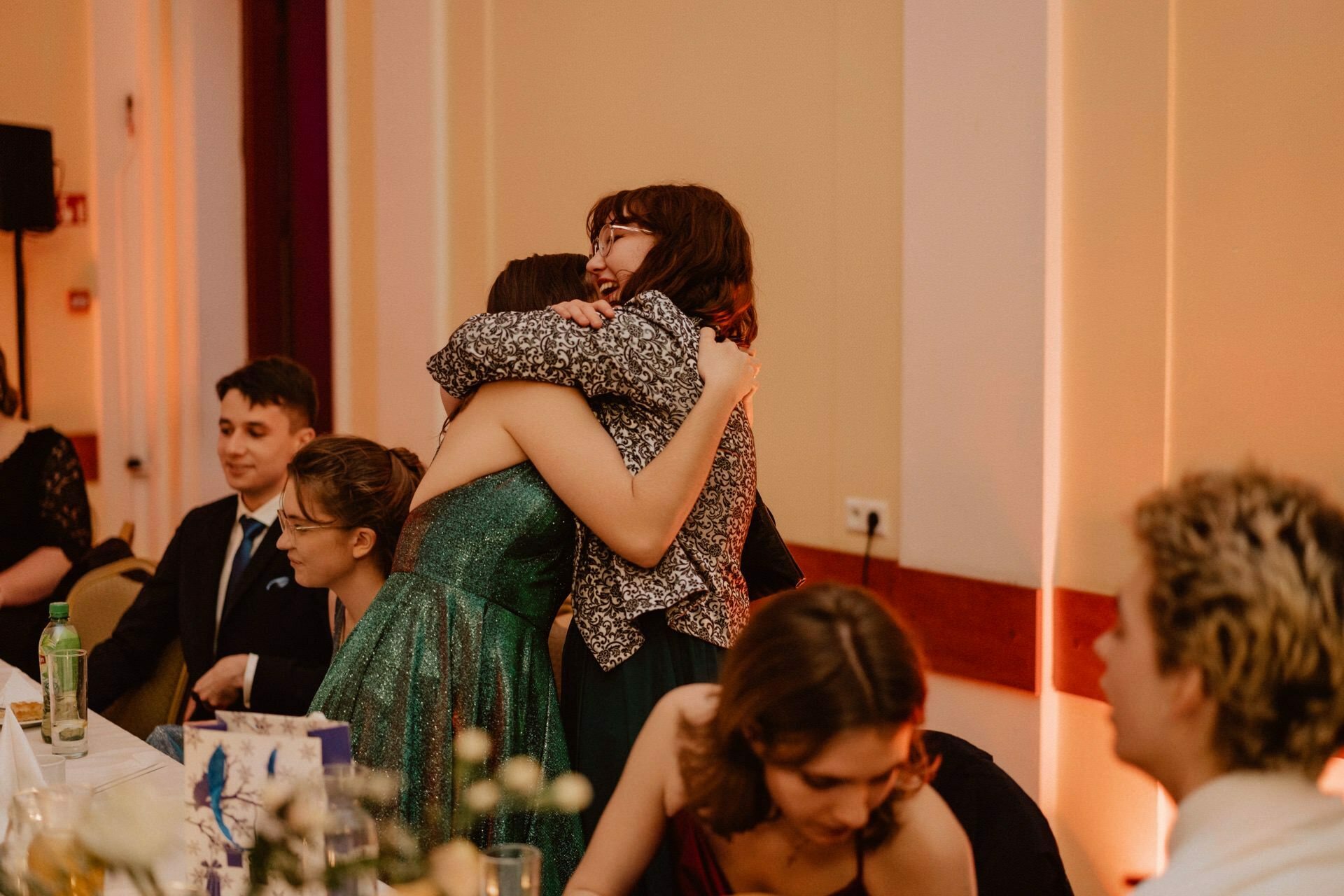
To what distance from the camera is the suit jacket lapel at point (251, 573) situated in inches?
107

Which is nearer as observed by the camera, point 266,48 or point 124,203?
point 266,48

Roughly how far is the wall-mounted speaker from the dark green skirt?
4.50 meters

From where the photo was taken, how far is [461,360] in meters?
1.88

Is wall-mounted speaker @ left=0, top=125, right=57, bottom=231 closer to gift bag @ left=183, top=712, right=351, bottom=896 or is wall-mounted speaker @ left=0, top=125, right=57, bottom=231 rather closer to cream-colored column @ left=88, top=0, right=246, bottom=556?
cream-colored column @ left=88, top=0, right=246, bottom=556

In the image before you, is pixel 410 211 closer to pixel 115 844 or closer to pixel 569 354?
pixel 569 354

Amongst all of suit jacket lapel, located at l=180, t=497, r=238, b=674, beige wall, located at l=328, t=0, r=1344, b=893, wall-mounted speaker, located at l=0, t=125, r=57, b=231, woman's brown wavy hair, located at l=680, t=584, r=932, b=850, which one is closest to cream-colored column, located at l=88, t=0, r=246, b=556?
wall-mounted speaker, located at l=0, t=125, r=57, b=231

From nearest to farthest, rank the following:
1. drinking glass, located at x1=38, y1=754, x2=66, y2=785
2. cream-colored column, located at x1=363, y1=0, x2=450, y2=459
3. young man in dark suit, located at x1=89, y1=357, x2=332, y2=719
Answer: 1. drinking glass, located at x1=38, y1=754, x2=66, y2=785
2. young man in dark suit, located at x1=89, y1=357, x2=332, y2=719
3. cream-colored column, located at x1=363, y1=0, x2=450, y2=459

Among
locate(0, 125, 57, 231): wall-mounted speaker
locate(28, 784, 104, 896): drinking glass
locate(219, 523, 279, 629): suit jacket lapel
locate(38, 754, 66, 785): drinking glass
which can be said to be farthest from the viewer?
locate(0, 125, 57, 231): wall-mounted speaker

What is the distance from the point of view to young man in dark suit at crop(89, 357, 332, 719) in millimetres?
2525

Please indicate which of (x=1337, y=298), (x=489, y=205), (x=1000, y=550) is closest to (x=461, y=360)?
(x=1000, y=550)

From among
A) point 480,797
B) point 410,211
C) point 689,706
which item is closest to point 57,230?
point 410,211

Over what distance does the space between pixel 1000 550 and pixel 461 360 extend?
1211mm

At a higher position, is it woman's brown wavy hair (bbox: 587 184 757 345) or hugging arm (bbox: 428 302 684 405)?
woman's brown wavy hair (bbox: 587 184 757 345)

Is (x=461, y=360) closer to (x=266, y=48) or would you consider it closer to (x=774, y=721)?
(x=774, y=721)
